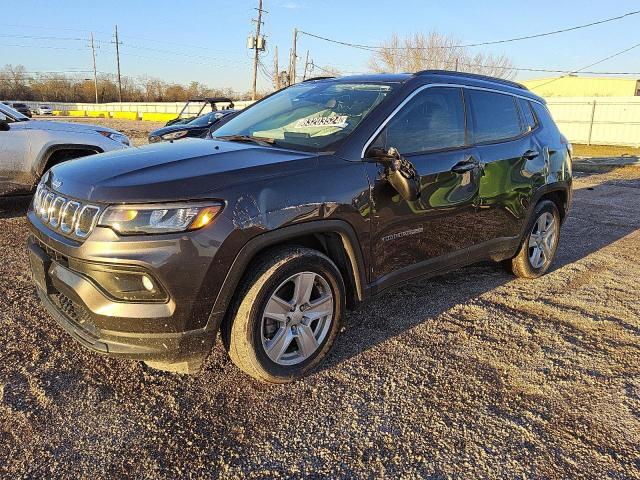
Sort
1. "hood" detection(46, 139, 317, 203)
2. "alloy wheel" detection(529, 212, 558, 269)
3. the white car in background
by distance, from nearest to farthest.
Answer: "hood" detection(46, 139, 317, 203) < "alloy wheel" detection(529, 212, 558, 269) < the white car in background

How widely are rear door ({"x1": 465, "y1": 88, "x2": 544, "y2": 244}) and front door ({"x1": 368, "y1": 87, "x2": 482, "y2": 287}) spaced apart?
0.49ft

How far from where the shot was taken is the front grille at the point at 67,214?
2410 millimetres

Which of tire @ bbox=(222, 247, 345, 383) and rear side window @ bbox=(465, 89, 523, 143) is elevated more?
rear side window @ bbox=(465, 89, 523, 143)

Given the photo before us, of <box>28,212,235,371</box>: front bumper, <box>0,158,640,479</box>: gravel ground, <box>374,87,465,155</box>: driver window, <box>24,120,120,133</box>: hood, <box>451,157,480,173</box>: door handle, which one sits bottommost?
<box>0,158,640,479</box>: gravel ground

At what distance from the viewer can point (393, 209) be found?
10.2 ft

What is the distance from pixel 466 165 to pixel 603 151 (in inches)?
854

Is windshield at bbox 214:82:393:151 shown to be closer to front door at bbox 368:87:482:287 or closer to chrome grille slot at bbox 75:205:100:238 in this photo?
front door at bbox 368:87:482:287

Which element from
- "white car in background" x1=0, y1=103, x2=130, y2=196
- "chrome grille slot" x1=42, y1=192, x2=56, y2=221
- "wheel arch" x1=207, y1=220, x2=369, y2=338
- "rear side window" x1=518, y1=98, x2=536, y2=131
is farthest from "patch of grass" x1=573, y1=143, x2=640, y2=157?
"chrome grille slot" x1=42, y1=192, x2=56, y2=221

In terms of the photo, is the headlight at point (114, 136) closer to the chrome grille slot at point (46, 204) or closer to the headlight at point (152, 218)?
the chrome grille slot at point (46, 204)

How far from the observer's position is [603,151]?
21.8 m

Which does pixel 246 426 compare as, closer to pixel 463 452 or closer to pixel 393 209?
pixel 463 452

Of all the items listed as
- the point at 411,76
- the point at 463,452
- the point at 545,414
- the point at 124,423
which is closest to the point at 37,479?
the point at 124,423

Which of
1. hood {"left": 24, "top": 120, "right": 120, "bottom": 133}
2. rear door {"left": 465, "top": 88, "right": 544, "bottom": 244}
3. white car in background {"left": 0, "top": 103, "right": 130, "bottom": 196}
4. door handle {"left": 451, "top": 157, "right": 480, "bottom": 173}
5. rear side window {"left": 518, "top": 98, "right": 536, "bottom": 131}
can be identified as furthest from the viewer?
hood {"left": 24, "top": 120, "right": 120, "bottom": 133}

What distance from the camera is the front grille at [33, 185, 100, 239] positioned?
7.91 feet
